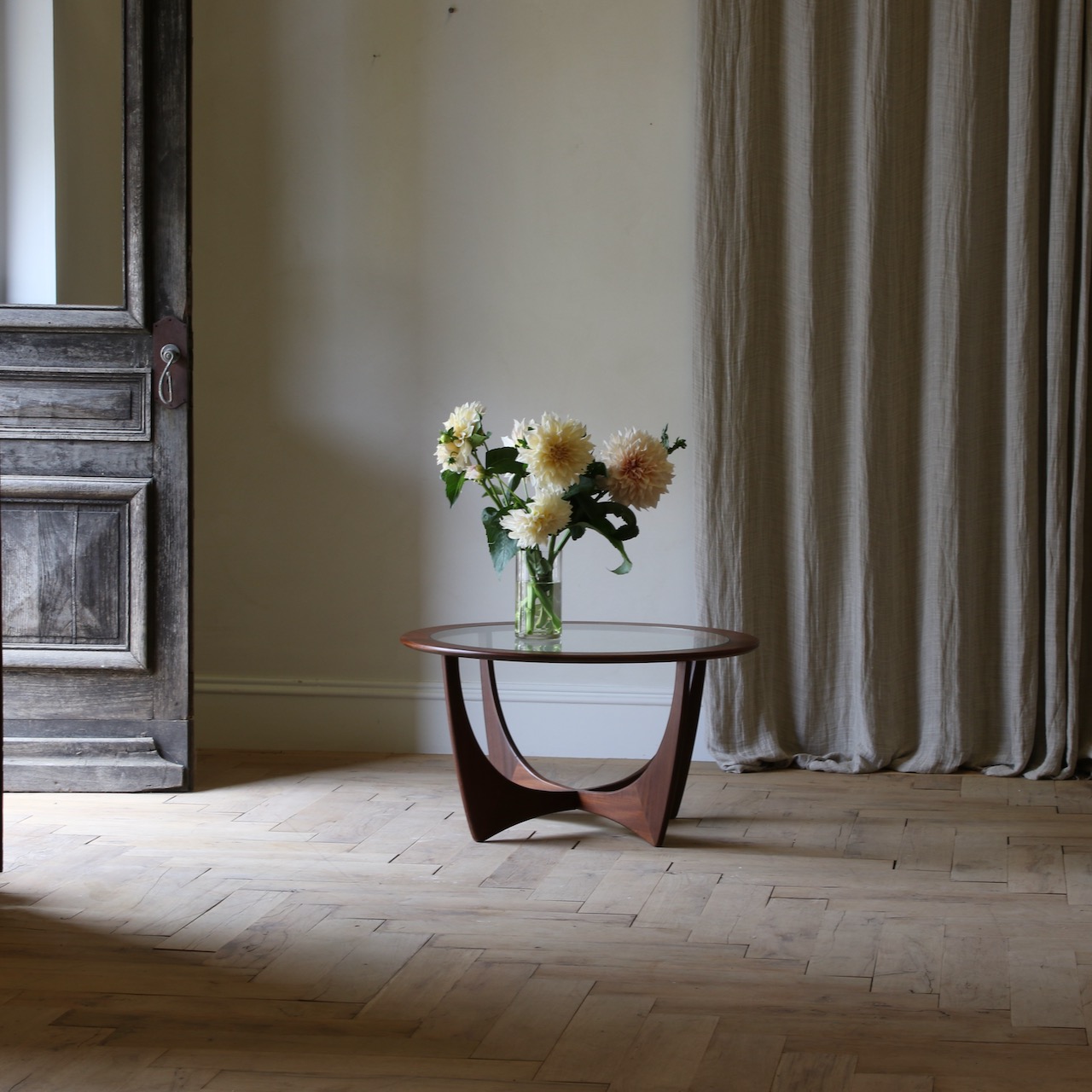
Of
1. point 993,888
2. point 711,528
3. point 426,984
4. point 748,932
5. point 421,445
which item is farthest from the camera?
point 421,445

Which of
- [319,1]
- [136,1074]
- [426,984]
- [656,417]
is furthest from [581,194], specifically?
Result: [136,1074]

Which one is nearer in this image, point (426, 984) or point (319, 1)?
point (426, 984)

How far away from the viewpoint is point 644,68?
133 inches

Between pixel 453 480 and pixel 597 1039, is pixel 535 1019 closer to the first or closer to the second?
pixel 597 1039

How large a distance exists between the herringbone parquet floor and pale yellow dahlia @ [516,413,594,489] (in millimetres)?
737

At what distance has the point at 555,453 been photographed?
2.45 m

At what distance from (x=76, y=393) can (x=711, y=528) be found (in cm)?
161

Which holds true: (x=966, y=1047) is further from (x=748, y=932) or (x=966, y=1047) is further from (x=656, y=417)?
(x=656, y=417)

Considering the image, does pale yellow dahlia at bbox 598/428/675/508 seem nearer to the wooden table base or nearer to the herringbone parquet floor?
the wooden table base

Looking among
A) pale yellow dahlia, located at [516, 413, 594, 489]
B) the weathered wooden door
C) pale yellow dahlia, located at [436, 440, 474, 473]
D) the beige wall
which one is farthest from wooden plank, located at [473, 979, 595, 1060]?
the beige wall

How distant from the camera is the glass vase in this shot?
8.36 feet

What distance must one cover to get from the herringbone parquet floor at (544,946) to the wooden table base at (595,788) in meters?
0.05

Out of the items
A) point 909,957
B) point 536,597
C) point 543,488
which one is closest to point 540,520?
point 543,488

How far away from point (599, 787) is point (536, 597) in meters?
0.47
